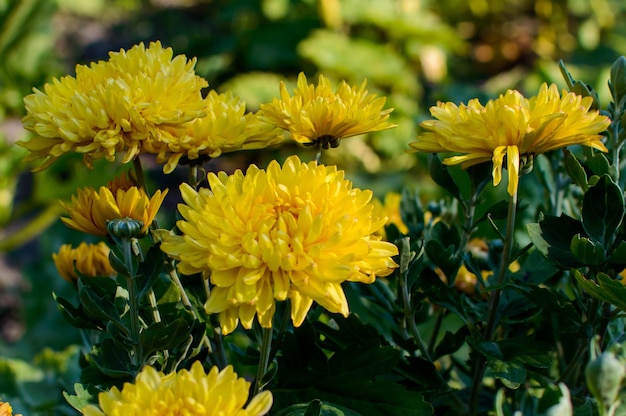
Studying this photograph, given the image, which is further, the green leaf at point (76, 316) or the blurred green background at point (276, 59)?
the blurred green background at point (276, 59)

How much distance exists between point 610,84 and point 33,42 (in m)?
2.81

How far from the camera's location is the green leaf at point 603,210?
2.41 ft

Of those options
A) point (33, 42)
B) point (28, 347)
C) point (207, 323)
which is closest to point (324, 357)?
point (207, 323)

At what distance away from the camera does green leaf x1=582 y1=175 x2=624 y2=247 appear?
0.73 metres

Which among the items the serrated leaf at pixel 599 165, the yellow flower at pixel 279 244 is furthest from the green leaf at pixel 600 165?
the yellow flower at pixel 279 244

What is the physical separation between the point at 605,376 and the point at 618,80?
369mm

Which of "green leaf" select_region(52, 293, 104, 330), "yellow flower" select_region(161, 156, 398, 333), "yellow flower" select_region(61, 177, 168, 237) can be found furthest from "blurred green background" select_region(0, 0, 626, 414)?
"yellow flower" select_region(161, 156, 398, 333)

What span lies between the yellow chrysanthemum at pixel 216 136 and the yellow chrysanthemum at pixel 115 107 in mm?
14

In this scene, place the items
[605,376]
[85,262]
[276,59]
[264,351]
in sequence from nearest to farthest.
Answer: [605,376], [264,351], [85,262], [276,59]

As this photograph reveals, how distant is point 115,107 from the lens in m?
0.71

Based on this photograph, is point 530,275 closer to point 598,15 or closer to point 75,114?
point 75,114

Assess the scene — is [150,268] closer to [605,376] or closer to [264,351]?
[264,351]

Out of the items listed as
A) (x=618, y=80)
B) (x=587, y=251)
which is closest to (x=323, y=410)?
(x=587, y=251)

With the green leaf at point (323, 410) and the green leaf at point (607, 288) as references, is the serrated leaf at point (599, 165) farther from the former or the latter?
the green leaf at point (323, 410)
